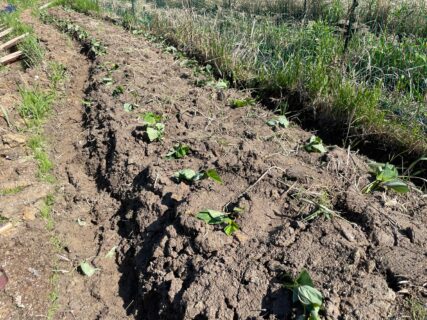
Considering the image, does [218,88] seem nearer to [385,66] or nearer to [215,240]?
[385,66]

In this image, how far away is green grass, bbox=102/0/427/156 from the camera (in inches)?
130

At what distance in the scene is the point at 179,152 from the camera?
2945 millimetres

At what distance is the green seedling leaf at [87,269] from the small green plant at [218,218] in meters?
0.82

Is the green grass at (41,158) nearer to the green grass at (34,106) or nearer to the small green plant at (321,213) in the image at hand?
the green grass at (34,106)

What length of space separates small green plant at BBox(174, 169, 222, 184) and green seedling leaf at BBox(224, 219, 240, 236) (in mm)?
395

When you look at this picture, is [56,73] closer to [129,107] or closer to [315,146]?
[129,107]

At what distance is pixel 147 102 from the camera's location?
12.5 ft

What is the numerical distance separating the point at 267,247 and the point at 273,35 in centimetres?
357

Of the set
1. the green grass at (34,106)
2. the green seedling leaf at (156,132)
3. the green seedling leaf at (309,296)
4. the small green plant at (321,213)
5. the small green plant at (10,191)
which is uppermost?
the green seedling leaf at (309,296)

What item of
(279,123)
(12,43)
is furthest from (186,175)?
(12,43)

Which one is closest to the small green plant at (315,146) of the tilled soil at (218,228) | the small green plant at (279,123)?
the tilled soil at (218,228)

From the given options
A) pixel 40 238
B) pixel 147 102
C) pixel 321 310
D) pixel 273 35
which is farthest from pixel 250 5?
pixel 321 310

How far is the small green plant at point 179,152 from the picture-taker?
294cm

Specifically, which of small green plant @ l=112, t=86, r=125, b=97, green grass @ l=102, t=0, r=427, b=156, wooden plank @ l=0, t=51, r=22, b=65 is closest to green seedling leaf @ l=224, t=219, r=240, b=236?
green grass @ l=102, t=0, r=427, b=156
